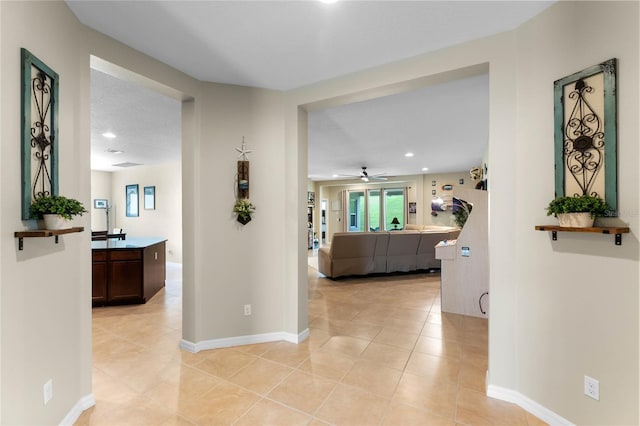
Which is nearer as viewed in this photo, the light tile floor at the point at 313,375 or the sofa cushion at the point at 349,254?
the light tile floor at the point at 313,375

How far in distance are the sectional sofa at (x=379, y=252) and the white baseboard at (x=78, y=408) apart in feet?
14.0

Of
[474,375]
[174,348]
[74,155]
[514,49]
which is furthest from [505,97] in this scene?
[174,348]

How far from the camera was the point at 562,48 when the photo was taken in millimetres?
1804

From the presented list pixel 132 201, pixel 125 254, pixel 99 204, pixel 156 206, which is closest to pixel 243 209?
pixel 125 254

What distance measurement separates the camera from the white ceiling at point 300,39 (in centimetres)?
185

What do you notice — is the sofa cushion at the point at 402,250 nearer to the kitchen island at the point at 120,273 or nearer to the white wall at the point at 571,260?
the white wall at the point at 571,260

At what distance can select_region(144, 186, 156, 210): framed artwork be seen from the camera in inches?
308

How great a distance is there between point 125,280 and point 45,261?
10.3ft

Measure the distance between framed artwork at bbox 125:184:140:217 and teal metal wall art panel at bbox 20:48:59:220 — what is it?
24.1 ft

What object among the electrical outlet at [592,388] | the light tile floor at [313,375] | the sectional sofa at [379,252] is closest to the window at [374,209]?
the sectional sofa at [379,252]

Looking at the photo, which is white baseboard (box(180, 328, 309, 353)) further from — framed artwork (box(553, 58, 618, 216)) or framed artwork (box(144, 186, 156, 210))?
framed artwork (box(144, 186, 156, 210))

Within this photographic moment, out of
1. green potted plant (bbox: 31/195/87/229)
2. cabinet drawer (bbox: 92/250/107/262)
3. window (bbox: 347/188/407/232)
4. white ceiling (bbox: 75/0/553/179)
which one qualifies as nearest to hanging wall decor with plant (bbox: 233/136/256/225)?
white ceiling (bbox: 75/0/553/179)

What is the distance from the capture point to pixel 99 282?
4.27 meters

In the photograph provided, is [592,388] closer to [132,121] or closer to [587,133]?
[587,133]
